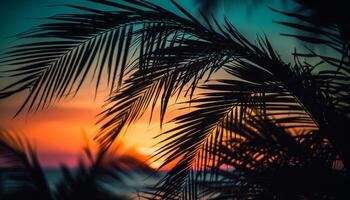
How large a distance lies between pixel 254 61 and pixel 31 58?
0.96 meters

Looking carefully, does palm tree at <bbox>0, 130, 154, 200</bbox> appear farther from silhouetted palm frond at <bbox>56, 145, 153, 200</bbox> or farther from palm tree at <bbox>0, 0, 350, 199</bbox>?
palm tree at <bbox>0, 0, 350, 199</bbox>

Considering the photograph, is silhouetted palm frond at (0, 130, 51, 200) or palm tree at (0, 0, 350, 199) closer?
silhouetted palm frond at (0, 130, 51, 200)

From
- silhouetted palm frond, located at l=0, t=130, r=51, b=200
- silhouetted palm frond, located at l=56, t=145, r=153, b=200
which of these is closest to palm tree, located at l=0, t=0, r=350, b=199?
silhouetted palm frond, located at l=0, t=130, r=51, b=200

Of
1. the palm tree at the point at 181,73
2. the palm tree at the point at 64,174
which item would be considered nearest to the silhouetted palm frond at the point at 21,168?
the palm tree at the point at 64,174

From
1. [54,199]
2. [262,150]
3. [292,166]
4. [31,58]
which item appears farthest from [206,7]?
[54,199]

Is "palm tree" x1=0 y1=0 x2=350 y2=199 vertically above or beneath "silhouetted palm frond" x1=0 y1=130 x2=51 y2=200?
above

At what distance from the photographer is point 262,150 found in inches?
72.8

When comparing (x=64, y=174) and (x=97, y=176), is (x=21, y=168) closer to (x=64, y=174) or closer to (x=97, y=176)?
(x=64, y=174)

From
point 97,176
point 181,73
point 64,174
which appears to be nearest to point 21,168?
point 64,174

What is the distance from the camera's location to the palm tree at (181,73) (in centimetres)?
126

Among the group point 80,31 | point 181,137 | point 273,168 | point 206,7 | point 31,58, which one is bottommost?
point 273,168

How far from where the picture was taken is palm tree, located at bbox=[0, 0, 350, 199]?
→ 49.7 inches

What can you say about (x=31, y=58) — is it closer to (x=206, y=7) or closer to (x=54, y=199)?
(x=54, y=199)

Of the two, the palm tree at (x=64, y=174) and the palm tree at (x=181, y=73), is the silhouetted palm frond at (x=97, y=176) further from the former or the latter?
the palm tree at (x=181, y=73)
